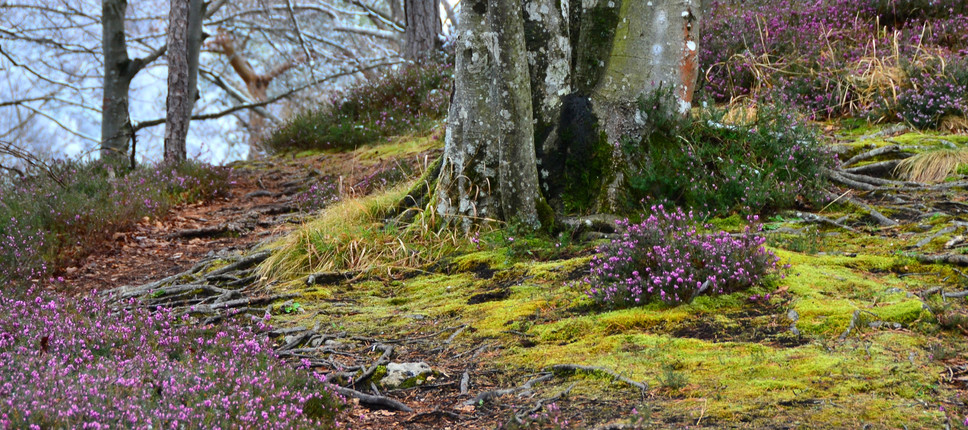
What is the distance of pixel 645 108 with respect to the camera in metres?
6.14

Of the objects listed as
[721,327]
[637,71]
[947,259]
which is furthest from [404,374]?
[637,71]

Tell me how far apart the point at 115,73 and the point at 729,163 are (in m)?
11.8

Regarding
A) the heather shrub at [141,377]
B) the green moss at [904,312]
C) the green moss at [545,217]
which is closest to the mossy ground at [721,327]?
the green moss at [904,312]

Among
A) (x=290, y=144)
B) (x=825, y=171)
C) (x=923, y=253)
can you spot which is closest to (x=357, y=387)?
(x=923, y=253)

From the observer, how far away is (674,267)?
13.6 ft

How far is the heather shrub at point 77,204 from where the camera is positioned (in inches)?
261

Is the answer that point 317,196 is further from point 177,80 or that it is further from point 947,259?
point 947,259

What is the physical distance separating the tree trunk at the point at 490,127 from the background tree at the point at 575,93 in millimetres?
12

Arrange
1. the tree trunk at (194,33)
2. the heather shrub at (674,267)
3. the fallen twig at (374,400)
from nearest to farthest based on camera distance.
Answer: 1. the fallen twig at (374,400)
2. the heather shrub at (674,267)
3. the tree trunk at (194,33)

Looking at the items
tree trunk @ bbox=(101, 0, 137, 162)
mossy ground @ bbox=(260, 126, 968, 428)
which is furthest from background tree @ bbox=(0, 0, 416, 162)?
mossy ground @ bbox=(260, 126, 968, 428)

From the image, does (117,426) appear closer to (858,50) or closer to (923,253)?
(923,253)

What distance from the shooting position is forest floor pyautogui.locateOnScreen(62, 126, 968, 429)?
9.20 feet

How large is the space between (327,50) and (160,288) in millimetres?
17637

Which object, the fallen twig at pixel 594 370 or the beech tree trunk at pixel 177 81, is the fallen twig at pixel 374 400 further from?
the beech tree trunk at pixel 177 81
